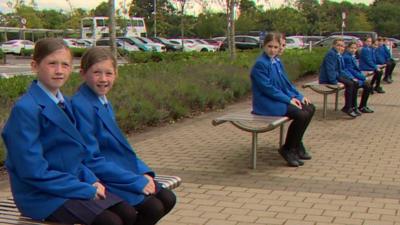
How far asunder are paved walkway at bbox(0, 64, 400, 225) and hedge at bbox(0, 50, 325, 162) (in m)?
0.37

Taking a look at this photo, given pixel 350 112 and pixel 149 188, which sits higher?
pixel 149 188

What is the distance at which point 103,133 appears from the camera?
135 inches

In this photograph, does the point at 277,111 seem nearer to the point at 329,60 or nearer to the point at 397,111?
the point at 329,60

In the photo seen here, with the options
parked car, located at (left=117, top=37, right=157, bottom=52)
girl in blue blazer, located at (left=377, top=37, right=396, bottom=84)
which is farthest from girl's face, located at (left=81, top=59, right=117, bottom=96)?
parked car, located at (left=117, top=37, right=157, bottom=52)

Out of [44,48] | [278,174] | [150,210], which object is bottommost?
[278,174]

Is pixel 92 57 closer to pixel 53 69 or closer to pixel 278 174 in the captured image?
pixel 53 69

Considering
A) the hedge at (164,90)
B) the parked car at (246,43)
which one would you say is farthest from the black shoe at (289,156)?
the parked car at (246,43)

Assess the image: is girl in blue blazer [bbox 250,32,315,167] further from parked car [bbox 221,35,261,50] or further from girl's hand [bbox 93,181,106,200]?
parked car [bbox 221,35,261,50]

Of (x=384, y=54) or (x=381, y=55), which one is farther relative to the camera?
(x=384, y=54)

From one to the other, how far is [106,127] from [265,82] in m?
3.55

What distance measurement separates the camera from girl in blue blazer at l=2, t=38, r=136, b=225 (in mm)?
2867

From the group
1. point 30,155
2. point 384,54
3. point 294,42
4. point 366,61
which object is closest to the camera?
point 30,155

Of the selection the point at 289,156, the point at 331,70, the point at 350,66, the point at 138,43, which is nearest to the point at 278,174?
the point at 289,156

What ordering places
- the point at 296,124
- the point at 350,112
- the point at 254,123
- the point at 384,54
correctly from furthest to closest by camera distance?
the point at 384,54 < the point at 350,112 < the point at 296,124 < the point at 254,123
